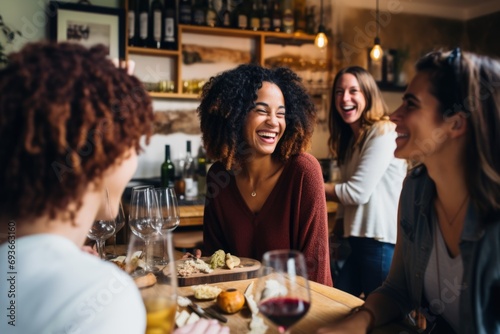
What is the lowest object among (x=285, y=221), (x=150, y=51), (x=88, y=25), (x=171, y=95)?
(x=285, y=221)

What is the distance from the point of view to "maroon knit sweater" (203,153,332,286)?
178cm

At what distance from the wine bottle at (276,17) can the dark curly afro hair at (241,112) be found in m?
2.19

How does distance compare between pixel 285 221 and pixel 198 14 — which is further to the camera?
pixel 198 14

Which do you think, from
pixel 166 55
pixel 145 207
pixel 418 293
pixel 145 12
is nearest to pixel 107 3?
pixel 145 12

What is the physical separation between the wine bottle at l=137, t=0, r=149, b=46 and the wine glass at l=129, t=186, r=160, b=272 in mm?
2546

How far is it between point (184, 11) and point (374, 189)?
2.21 metres

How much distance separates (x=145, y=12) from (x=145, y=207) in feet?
8.71

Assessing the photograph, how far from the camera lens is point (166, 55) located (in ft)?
12.8

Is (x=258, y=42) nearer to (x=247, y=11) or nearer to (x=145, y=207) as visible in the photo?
(x=247, y=11)

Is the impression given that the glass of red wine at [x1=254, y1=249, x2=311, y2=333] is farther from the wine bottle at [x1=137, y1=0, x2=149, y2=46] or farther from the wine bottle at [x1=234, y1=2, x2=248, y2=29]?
the wine bottle at [x1=234, y1=2, x2=248, y2=29]

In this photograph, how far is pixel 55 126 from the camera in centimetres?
66

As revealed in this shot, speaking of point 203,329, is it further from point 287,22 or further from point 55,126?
point 287,22

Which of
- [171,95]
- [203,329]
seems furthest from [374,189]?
[171,95]

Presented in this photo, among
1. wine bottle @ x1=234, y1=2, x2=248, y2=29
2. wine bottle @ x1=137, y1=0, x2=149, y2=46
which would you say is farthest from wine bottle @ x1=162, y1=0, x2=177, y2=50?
wine bottle @ x1=234, y1=2, x2=248, y2=29
